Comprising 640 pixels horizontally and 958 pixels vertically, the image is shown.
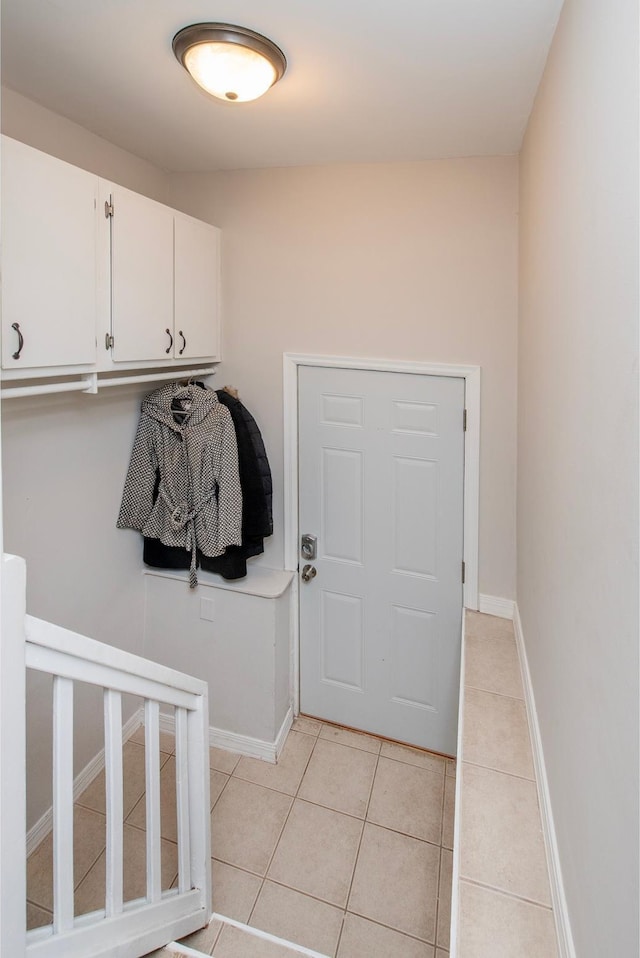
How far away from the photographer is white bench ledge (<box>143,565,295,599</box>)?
259cm

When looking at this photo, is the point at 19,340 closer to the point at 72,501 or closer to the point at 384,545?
the point at 72,501

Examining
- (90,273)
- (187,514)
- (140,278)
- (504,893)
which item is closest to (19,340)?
(90,273)

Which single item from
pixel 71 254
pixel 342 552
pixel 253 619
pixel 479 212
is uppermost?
pixel 479 212

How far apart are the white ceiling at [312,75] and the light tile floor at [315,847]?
8.83 ft

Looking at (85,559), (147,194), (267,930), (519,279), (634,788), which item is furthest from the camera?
(147,194)

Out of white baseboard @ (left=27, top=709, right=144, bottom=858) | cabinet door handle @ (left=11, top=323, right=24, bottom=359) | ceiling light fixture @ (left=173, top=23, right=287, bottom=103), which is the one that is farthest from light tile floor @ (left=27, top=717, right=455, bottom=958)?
ceiling light fixture @ (left=173, top=23, right=287, bottom=103)

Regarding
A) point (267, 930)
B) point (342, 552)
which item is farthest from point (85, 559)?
point (267, 930)

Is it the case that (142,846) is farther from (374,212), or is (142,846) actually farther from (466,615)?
(374,212)

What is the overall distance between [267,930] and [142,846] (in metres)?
0.63

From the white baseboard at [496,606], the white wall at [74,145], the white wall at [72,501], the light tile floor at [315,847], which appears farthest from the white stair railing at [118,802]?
the white wall at [74,145]

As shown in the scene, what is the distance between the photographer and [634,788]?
2.10 ft

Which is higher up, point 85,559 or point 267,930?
point 85,559

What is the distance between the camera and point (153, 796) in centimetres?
135

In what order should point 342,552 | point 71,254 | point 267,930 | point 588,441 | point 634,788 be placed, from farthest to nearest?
point 342,552, point 267,930, point 71,254, point 588,441, point 634,788
